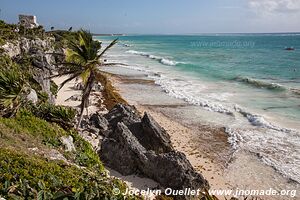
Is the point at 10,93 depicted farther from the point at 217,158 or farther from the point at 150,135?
the point at 217,158

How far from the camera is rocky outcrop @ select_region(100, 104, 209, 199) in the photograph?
1030 centimetres

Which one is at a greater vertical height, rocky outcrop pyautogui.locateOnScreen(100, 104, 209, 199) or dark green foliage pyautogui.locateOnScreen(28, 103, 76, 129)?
dark green foliage pyautogui.locateOnScreen(28, 103, 76, 129)

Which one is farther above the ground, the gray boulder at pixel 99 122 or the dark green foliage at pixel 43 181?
the dark green foliage at pixel 43 181

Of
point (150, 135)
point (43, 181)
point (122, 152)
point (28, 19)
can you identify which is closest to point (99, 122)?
point (150, 135)

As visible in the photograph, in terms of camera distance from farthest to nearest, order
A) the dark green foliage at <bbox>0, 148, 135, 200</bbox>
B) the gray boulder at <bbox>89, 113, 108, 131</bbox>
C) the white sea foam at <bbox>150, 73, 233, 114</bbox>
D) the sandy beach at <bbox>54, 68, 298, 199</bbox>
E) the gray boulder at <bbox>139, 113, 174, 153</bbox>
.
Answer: the white sea foam at <bbox>150, 73, 233, 114</bbox> → the gray boulder at <bbox>89, 113, 108, 131</bbox> → the gray boulder at <bbox>139, 113, 174, 153</bbox> → the sandy beach at <bbox>54, 68, 298, 199</bbox> → the dark green foliage at <bbox>0, 148, 135, 200</bbox>

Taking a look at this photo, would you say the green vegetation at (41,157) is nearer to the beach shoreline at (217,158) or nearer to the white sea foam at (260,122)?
the beach shoreline at (217,158)

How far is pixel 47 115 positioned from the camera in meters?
11.9

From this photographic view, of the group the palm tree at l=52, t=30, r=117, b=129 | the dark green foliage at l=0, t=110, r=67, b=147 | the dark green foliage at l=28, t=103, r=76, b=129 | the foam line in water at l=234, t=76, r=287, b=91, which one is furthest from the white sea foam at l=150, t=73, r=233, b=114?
the dark green foliage at l=0, t=110, r=67, b=147

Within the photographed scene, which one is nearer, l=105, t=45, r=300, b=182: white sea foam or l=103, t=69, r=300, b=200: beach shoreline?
l=103, t=69, r=300, b=200: beach shoreline

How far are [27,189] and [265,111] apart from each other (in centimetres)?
1851

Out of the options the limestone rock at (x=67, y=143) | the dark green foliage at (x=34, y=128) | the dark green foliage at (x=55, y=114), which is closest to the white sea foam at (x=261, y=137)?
the dark green foliage at (x=55, y=114)

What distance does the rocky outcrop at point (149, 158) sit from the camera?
1030cm

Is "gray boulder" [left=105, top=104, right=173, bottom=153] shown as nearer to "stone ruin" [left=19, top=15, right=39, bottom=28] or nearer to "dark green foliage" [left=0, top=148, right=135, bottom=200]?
"dark green foliage" [left=0, top=148, right=135, bottom=200]

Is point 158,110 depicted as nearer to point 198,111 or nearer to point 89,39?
point 198,111
